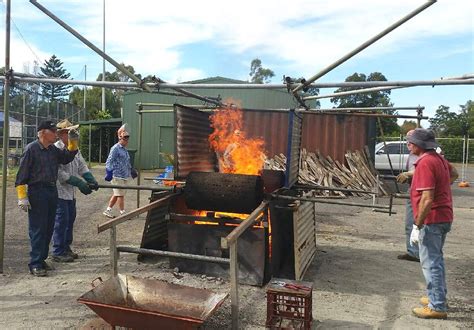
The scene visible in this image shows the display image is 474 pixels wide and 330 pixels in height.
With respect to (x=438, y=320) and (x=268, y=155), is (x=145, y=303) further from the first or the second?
(x=268, y=155)

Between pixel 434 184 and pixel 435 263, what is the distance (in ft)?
2.65

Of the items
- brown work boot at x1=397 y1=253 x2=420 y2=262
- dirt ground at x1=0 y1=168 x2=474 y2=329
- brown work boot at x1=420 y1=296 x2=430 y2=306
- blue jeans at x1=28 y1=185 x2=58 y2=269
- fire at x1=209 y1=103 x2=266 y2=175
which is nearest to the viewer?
dirt ground at x1=0 y1=168 x2=474 y2=329

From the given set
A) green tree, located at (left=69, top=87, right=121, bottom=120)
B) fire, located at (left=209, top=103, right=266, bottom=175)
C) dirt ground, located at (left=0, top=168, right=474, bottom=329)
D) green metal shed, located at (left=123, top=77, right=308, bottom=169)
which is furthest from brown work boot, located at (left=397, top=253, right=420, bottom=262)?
green tree, located at (left=69, top=87, right=121, bottom=120)

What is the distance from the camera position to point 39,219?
17.7 ft

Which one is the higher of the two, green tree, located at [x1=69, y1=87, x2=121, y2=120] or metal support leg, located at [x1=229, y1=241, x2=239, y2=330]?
green tree, located at [x1=69, y1=87, x2=121, y2=120]

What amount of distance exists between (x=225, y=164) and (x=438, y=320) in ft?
11.7

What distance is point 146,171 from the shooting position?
22062 millimetres

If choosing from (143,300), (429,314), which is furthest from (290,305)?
(429,314)

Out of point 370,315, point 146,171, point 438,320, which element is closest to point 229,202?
point 370,315

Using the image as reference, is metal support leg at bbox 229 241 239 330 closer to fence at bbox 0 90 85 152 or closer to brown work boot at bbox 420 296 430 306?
brown work boot at bbox 420 296 430 306

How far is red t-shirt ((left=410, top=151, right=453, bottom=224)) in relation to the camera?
436 centimetres

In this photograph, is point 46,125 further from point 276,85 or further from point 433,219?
point 433,219

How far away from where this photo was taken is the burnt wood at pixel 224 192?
5.27 metres

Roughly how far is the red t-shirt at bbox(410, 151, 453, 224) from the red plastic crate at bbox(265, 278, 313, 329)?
1.44 metres
